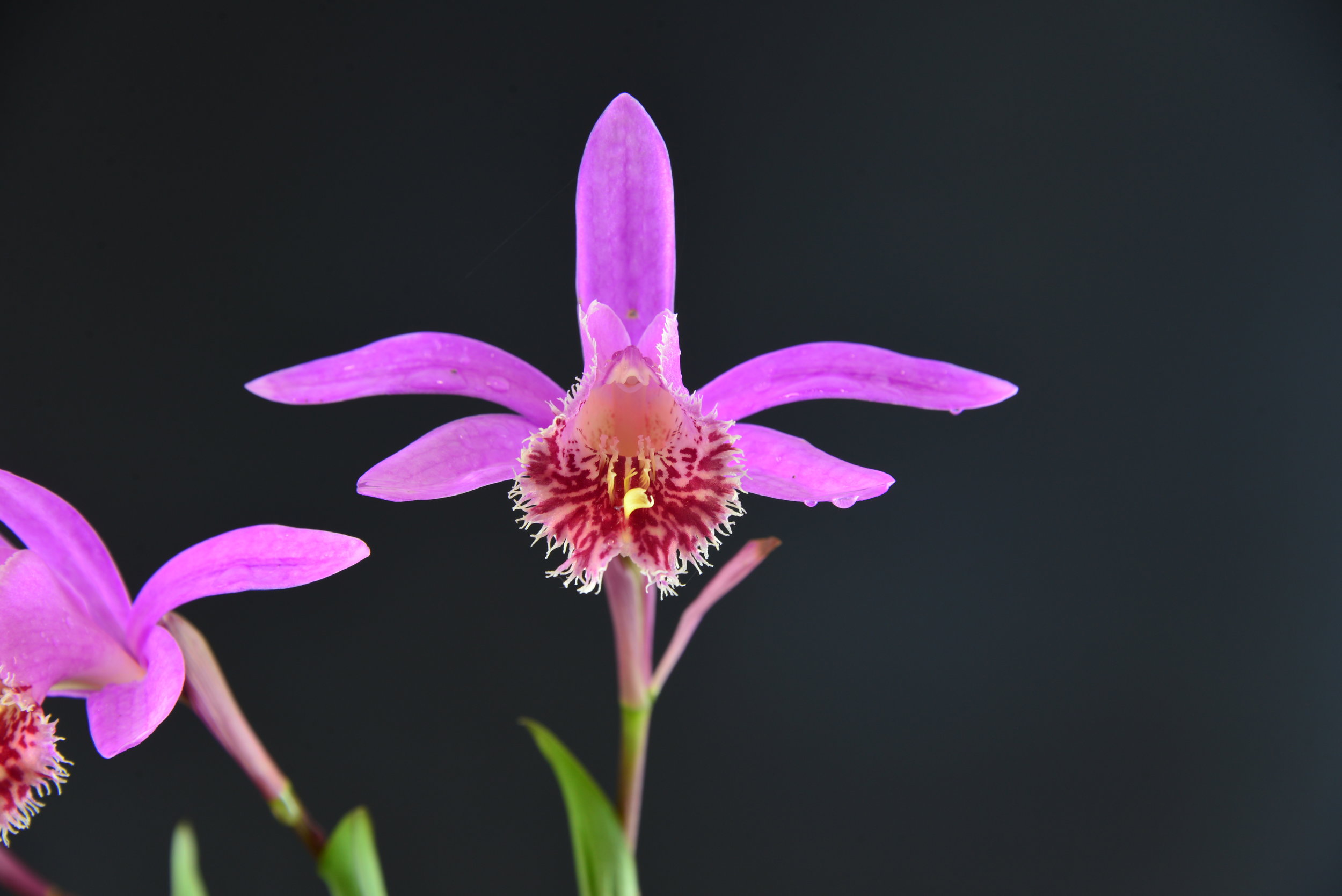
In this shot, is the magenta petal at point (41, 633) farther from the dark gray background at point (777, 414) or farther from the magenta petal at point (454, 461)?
the dark gray background at point (777, 414)

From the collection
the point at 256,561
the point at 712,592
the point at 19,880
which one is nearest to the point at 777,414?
the point at 712,592

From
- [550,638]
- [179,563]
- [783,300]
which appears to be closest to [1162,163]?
[783,300]

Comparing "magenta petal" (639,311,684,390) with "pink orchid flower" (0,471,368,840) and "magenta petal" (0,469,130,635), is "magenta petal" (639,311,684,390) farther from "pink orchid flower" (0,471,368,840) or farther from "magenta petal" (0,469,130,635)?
"magenta petal" (0,469,130,635)

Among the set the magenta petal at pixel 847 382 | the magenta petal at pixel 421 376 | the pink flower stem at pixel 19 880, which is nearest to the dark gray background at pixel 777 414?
the magenta petal at pixel 421 376

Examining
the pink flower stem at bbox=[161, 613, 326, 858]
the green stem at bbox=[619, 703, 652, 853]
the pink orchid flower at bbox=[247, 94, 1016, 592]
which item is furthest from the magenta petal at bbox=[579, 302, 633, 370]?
the pink flower stem at bbox=[161, 613, 326, 858]

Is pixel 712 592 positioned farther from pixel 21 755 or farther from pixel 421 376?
pixel 21 755

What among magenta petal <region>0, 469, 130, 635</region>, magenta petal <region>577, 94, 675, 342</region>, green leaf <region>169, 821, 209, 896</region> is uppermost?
magenta petal <region>577, 94, 675, 342</region>

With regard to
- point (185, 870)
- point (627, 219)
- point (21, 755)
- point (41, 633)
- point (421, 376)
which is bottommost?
point (185, 870)
